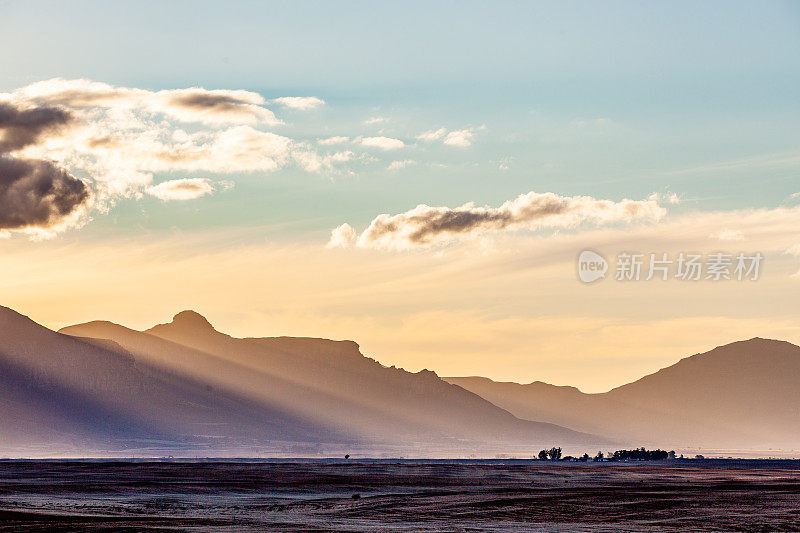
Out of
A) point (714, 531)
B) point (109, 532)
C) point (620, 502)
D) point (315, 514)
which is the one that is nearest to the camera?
point (109, 532)

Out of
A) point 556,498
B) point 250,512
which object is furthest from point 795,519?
point 250,512

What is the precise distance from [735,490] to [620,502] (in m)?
29.7

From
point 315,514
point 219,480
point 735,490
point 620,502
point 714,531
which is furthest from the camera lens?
point 219,480

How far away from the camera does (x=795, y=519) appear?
263 feet

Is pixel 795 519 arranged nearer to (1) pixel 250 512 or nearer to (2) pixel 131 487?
(1) pixel 250 512

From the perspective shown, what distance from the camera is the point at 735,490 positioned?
407 ft

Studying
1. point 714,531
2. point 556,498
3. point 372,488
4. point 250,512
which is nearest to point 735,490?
point 556,498

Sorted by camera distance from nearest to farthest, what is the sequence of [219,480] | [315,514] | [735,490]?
[315,514], [735,490], [219,480]

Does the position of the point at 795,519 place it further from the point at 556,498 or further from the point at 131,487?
the point at 131,487

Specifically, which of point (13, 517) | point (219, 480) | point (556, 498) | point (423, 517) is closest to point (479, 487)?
point (556, 498)

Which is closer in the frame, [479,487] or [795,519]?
[795,519]

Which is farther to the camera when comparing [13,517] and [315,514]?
[315,514]

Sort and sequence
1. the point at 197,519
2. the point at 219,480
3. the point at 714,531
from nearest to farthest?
the point at 714,531 → the point at 197,519 → the point at 219,480

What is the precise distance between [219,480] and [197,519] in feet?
223
